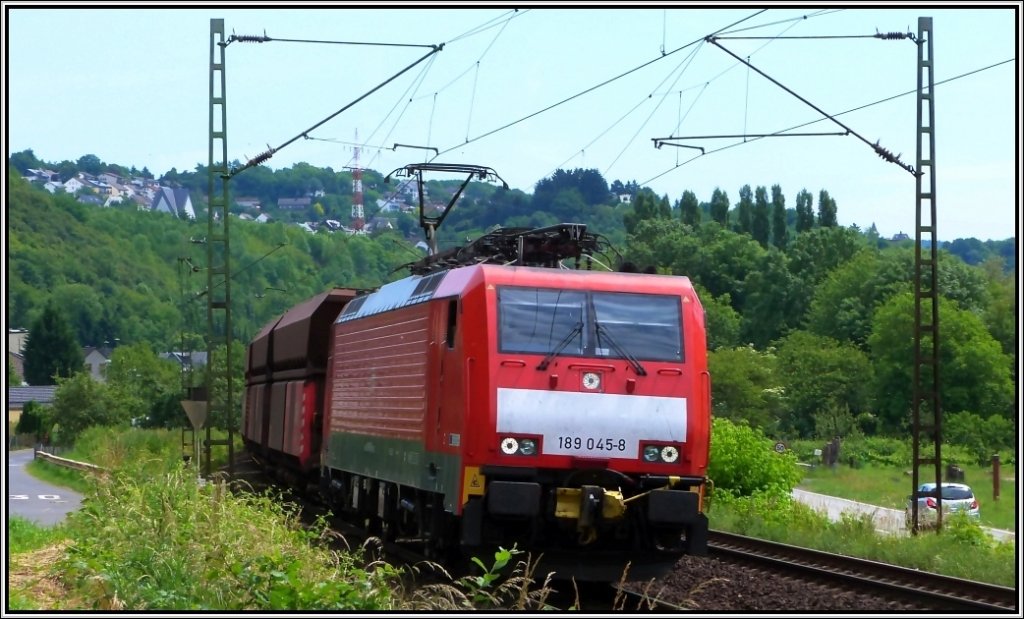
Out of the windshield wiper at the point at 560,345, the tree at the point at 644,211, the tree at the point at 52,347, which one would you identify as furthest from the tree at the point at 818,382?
the windshield wiper at the point at 560,345

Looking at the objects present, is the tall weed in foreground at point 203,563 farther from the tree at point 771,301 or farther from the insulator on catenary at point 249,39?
the tree at point 771,301

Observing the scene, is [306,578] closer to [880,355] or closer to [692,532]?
[692,532]

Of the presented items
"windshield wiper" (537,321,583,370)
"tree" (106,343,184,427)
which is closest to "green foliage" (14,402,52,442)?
"tree" (106,343,184,427)

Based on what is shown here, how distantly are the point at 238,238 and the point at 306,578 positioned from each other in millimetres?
61629

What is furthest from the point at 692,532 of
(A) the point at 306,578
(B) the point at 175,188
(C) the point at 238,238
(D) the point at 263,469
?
(B) the point at 175,188

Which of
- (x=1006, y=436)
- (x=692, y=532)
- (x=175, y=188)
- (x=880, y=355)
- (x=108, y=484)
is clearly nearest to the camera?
(x=692, y=532)

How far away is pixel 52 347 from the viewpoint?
258 feet

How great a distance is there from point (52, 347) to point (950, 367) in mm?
47009

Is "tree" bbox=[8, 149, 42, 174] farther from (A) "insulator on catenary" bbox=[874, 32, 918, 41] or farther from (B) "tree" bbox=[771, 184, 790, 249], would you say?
(A) "insulator on catenary" bbox=[874, 32, 918, 41]

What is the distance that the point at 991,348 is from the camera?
2721 inches

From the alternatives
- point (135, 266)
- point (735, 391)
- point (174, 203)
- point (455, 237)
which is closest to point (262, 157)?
point (455, 237)

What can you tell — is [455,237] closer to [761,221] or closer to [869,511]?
[869,511]

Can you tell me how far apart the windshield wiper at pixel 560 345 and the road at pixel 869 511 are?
448 centimetres

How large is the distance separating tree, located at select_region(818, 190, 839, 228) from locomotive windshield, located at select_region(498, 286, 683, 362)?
110767 millimetres
